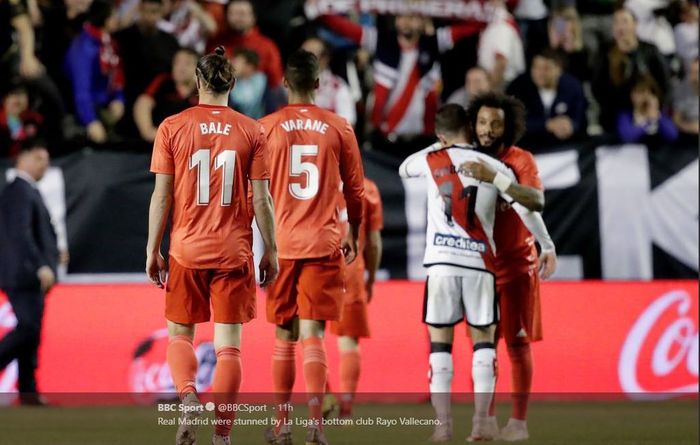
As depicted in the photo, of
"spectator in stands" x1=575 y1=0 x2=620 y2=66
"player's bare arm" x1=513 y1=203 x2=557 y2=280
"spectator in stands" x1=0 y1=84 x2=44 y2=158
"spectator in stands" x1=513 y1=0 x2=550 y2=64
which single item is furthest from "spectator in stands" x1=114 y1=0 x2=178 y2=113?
"player's bare arm" x1=513 y1=203 x2=557 y2=280

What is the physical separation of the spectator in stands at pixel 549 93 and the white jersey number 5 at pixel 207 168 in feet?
21.9

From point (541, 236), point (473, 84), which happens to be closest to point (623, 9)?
point (473, 84)

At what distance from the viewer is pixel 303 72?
8500mm

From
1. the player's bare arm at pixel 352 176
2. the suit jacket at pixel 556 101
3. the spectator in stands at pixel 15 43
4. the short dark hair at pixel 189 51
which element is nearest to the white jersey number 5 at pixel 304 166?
the player's bare arm at pixel 352 176

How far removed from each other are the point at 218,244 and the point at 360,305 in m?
3.28

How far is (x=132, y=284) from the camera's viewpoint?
12.4 metres

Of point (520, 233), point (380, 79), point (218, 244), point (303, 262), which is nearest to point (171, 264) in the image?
point (218, 244)

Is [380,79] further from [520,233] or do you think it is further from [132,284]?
[520,233]

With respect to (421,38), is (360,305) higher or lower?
lower

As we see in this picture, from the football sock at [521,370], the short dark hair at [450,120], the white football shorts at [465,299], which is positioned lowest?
the football sock at [521,370]

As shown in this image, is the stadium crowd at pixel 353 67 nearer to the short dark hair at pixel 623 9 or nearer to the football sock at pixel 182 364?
the short dark hair at pixel 623 9

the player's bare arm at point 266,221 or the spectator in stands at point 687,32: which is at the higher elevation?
the spectator in stands at point 687,32

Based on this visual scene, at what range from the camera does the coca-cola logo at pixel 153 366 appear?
1217cm

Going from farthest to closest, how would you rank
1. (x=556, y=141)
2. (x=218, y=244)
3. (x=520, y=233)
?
(x=556, y=141)
(x=520, y=233)
(x=218, y=244)
